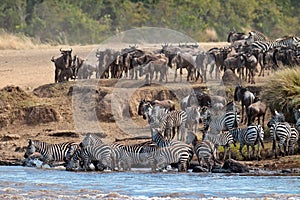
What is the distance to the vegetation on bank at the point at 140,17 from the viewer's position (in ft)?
148

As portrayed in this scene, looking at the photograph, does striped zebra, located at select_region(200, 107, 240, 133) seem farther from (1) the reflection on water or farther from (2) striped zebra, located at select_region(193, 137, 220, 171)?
(1) the reflection on water

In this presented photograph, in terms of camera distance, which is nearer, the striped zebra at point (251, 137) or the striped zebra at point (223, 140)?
the striped zebra at point (251, 137)

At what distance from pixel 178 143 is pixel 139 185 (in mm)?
2041

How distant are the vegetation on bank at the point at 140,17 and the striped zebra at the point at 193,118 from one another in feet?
76.3

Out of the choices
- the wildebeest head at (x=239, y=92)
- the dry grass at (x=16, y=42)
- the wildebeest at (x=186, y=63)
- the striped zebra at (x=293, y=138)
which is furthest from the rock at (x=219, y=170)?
the dry grass at (x=16, y=42)

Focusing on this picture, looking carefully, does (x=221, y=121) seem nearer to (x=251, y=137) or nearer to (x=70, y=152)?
(x=251, y=137)

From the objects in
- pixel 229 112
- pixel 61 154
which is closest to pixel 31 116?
pixel 61 154

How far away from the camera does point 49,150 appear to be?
1862 centimetres

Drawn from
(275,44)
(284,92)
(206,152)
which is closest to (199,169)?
(206,152)

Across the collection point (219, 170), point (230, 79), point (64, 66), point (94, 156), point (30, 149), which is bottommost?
point (219, 170)

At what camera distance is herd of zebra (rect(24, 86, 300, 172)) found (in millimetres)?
17516

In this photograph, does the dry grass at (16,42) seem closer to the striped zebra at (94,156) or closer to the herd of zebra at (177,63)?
the herd of zebra at (177,63)

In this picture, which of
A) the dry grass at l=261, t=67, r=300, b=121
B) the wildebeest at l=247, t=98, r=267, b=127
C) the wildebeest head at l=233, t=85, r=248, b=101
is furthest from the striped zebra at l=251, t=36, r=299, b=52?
the wildebeest at l=247, t=98, r=267, b=127

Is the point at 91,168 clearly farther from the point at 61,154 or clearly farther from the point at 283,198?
the point at 283,198
